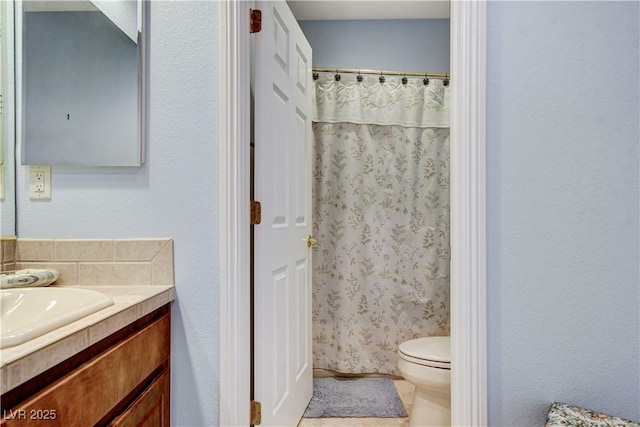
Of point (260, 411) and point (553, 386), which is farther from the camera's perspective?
point (260, 411)

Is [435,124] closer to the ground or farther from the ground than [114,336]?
farther from the ground

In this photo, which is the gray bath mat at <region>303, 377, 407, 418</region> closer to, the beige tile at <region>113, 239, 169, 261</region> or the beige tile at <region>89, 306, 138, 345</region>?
the beige tile at <region>113, 239, 169, 261</region>

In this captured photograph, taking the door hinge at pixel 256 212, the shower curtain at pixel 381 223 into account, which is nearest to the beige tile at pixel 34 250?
the door hinge at pixel 256 212

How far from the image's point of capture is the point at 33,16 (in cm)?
135

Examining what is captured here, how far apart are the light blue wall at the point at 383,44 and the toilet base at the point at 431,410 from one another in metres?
2.07

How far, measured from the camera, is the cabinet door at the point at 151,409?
3.31 feet

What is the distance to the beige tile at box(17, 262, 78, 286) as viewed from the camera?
1329 millimetres

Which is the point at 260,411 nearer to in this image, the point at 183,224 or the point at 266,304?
the point at 266,304

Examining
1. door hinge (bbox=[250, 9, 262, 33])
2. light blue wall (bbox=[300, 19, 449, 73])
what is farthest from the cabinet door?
light blue wall (bbox=[300, 19, 449, 73])

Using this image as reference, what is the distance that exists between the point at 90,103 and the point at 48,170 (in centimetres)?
27

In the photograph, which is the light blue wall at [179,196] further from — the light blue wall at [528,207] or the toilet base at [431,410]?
the toilet base at [431,410]

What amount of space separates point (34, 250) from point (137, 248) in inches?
13.2

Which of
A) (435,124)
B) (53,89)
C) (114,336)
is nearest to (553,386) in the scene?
(114,336)

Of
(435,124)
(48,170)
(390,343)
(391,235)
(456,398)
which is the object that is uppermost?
(435,124)
